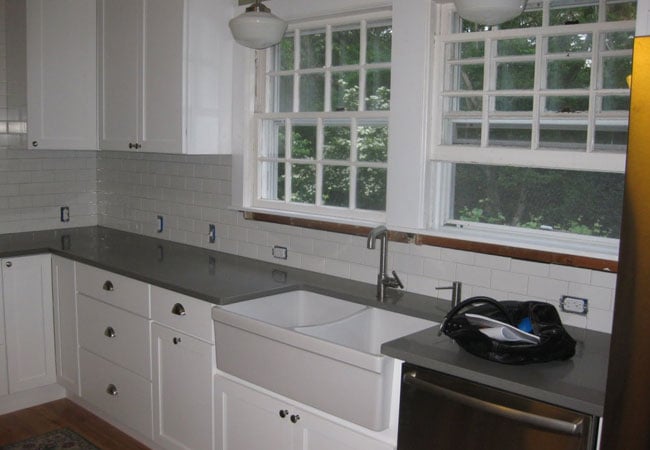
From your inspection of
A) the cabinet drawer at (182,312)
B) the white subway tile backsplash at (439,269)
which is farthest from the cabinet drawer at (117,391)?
the white subway tile backsplash at (439,269)

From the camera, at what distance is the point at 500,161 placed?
2.65 m

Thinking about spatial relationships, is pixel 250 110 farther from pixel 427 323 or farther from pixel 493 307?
pixel 493 307

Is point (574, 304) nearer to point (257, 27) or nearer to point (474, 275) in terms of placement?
point (474, 275)

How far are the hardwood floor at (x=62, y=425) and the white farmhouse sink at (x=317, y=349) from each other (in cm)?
108

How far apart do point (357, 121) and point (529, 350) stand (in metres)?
1.53

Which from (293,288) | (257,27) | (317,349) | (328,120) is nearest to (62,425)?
(293,288)

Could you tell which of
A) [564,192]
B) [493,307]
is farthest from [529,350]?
[564,192]

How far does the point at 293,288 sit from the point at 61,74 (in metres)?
2.09

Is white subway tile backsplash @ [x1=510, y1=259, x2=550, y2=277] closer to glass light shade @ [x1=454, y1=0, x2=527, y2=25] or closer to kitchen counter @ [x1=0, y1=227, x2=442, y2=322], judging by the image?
kitchen counter @ [x1=0, y1=227, x2=442, y2=322]

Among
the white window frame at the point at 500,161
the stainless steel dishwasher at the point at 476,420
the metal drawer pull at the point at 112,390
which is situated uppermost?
the white window frame at the point at 500,161

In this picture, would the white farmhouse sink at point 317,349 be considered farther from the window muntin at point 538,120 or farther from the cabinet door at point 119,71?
the cabinet door at point 119,71

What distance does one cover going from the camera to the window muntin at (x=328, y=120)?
10.3ft

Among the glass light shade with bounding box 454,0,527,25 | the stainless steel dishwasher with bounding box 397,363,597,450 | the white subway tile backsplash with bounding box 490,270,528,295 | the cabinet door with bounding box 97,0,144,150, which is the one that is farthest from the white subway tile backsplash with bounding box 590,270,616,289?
the cabinet door with bounding box 97,0,144,150

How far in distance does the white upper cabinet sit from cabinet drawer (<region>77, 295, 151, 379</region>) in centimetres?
90
